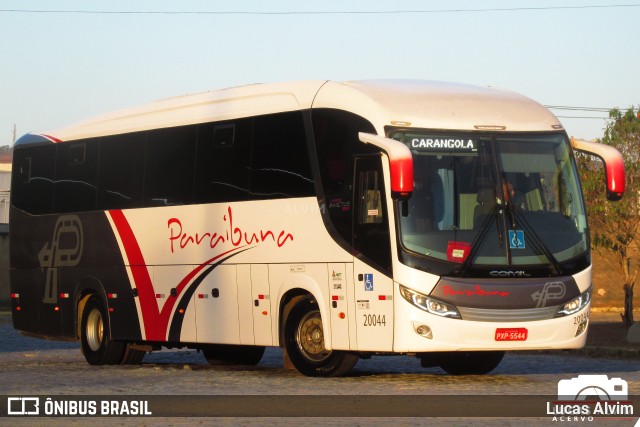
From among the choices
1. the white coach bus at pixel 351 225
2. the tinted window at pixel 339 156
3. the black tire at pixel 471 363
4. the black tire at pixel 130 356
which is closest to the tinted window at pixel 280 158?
the white coach bus at pixel 351 225

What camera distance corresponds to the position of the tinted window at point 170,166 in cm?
2086

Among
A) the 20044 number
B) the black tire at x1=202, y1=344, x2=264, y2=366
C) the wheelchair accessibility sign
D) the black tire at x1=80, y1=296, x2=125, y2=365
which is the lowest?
the black tire at x1=202, y1=344, x2=264, y2=366

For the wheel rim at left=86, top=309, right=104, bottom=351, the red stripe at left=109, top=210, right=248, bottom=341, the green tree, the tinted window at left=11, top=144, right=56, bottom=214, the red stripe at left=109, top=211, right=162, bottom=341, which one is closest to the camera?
the red stripe at left=109, top=210, right=248, bottom=341

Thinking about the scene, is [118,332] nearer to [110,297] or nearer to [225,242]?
[110,297]

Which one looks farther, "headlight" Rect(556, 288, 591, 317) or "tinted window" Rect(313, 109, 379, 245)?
"tinted window" Rect(313, 109, 379, 245)

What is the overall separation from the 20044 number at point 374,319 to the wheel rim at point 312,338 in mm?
1096

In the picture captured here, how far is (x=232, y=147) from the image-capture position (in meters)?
20.0

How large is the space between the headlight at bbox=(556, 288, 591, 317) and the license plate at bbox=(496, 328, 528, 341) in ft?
1.83

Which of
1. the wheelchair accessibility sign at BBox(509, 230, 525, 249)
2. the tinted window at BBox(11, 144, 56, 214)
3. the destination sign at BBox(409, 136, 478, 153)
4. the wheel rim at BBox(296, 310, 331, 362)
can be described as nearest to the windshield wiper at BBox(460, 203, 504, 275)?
the wheelchair accessibility sign at BBox(509, 230, 525, 249)

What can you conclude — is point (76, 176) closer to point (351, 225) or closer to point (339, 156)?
point (339, 156)

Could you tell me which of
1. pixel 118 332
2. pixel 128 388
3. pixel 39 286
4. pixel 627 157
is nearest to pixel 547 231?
pixel 128 388

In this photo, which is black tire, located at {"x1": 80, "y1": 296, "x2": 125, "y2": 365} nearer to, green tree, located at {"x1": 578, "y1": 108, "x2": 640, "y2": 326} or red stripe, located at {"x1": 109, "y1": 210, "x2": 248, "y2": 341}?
red stripe, located at {"x1": 109, "y1": 210, "x2": 248, "y2": 341}

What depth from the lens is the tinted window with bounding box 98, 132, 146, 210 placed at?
2209 cm

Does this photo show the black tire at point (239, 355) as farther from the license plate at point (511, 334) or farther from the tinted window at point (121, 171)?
the license plate at point (511, 334)
